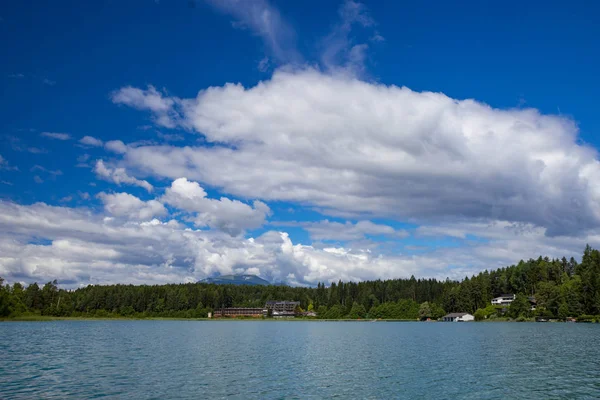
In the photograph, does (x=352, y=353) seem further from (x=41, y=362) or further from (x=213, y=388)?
(x=41, y=362)

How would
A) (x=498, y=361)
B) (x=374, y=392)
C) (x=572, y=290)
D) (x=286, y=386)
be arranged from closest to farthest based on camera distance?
(x=374, y=392) < (x=286, y=386) < (x=498, y=361) < (x=572, y=290)

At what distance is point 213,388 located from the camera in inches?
1478

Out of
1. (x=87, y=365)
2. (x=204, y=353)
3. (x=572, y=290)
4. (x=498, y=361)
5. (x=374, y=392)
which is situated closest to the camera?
(x=374, y=392)

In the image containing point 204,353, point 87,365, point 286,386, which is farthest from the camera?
point 204,353

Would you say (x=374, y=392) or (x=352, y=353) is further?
(x=352, y=353)

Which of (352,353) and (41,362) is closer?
(41,362)

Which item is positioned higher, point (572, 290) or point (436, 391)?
point (572, 290)

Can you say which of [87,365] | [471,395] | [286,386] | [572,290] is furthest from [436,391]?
[572,290]

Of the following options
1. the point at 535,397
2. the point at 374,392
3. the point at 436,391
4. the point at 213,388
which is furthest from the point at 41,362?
the point at 535,397

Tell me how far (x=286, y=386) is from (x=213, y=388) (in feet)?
19.3

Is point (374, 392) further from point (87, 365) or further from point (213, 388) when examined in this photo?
point (87, 365)

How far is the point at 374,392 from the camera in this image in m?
36.3

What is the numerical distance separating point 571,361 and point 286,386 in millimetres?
34487

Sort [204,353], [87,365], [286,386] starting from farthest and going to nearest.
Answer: [204,353] < [87,365] < [286,386]
